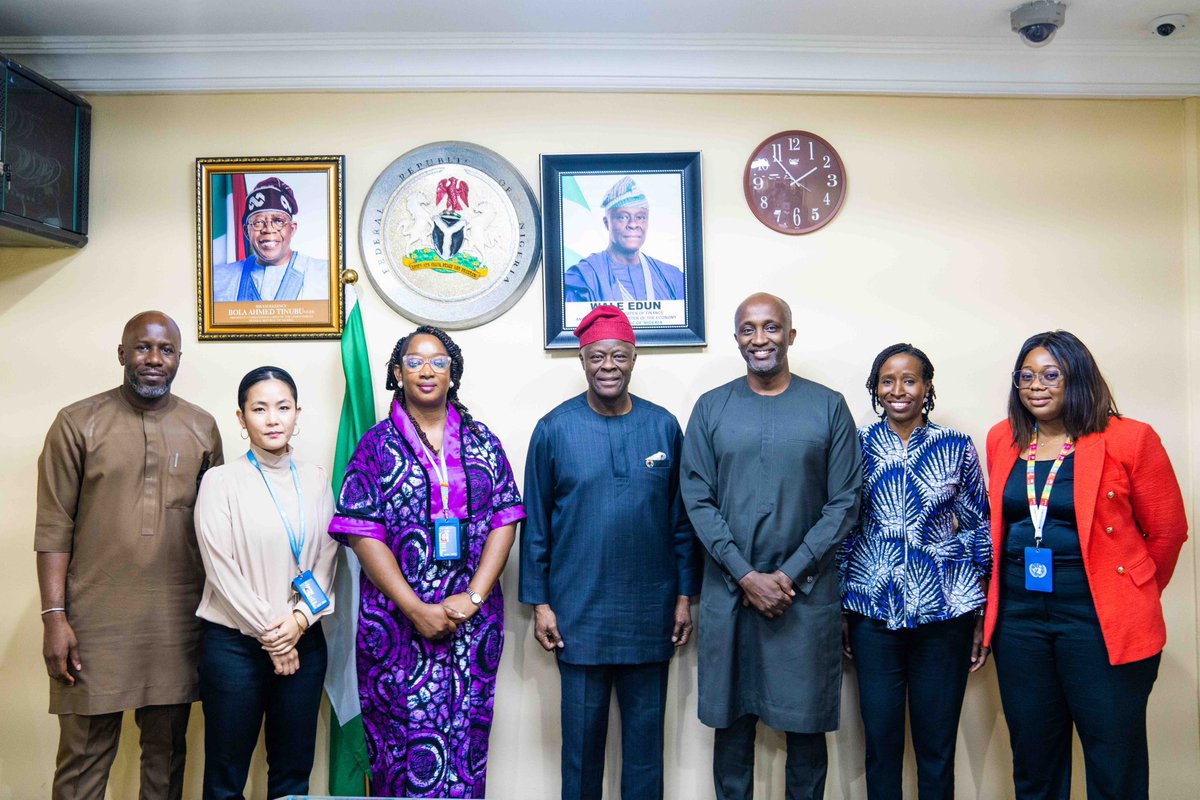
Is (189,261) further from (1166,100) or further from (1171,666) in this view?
(1171,666)

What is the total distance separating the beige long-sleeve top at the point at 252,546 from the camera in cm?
250

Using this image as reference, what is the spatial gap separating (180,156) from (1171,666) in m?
4.59

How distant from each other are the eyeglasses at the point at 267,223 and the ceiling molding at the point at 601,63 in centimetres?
54

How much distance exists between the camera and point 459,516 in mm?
2674

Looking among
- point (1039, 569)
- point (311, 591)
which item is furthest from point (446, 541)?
point (1039, 569)

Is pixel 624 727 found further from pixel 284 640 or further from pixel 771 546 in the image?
pixel 284 640

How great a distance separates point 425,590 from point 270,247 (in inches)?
62.6

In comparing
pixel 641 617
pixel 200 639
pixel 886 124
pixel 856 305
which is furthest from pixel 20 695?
pixel 886 124

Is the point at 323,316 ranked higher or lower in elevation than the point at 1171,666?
higher

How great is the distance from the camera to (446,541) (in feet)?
8.58

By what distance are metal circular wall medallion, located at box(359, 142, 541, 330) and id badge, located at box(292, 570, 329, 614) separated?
45.5 inches

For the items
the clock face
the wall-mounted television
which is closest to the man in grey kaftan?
the clock face

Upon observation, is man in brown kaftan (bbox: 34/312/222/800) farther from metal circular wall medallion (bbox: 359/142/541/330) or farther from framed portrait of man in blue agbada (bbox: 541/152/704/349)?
framed portrait of man in blue agbada (bbox: 541/152/704/349)

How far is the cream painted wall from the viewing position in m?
3.23
